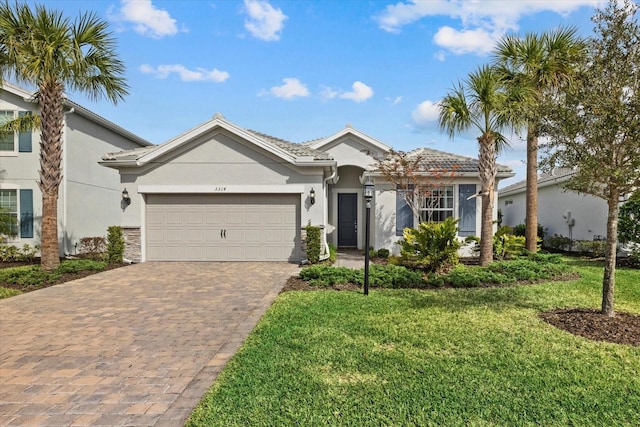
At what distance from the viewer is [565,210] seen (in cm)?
1755

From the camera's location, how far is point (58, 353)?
504 cm

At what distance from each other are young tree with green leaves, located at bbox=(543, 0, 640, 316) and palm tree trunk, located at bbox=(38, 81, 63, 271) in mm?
12435

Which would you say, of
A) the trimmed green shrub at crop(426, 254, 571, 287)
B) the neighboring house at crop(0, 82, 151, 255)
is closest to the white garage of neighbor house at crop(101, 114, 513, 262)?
the neighboring house at crop(0, 82, 151, 255)

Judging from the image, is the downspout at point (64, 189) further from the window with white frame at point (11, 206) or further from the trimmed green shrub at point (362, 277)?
the trimmed green shrub at point (362, 277)

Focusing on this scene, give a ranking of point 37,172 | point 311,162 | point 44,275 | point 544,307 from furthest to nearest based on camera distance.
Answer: point 37,172 → point 311,162 → point 44,275 → point 544,307

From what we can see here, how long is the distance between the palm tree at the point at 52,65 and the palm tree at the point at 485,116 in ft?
34.5

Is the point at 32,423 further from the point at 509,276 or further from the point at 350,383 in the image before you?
the point at 509,276

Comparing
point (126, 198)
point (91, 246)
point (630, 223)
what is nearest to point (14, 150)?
point (91, 246)

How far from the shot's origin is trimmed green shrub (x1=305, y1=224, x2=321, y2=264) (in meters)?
12.4

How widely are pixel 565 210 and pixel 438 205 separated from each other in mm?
7693

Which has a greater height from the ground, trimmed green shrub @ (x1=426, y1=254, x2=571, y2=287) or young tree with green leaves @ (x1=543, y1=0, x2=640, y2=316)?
young tree with green leaves @ (x1=543, y1=0, x2=640, y2=316)

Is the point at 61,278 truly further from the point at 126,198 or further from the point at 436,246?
the point at 436,246

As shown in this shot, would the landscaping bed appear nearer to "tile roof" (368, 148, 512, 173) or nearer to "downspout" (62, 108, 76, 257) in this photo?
"downspout" (62, 108, 76, 257)

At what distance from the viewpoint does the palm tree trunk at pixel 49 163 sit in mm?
10820
